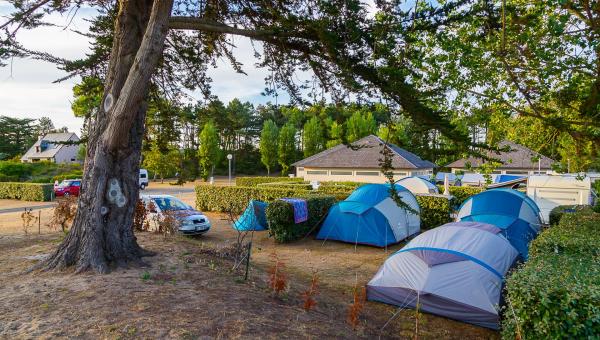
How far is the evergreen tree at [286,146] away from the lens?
53875mm

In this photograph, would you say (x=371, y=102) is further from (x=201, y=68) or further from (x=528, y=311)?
(x=201, y=68)

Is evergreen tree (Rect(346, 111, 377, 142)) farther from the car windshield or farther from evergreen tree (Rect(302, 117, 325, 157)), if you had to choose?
the car windshield

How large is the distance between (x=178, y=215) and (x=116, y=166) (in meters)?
6.26

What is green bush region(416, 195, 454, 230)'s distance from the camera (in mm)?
14727

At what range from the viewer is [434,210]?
1488cm

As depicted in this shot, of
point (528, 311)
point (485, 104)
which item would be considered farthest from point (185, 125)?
point (528, 311)

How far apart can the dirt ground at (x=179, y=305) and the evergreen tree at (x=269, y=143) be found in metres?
45.6

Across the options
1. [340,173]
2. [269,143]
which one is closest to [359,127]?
[269,143]

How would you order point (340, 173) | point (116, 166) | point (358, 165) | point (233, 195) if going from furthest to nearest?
1. point (340, 173)
2. point (358, 165)
3. point (233, 195)
4. point (116, 166)

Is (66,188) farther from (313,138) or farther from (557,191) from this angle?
(313,138)

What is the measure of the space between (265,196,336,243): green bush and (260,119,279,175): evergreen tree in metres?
41.2

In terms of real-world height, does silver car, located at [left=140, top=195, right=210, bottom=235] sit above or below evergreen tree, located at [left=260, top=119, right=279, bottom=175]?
below

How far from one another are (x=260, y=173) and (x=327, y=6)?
5565cm

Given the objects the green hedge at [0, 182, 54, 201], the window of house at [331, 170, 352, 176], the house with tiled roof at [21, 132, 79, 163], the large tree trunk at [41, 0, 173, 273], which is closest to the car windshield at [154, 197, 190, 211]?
the large tree trunk at [41, 0, 173, 273]
